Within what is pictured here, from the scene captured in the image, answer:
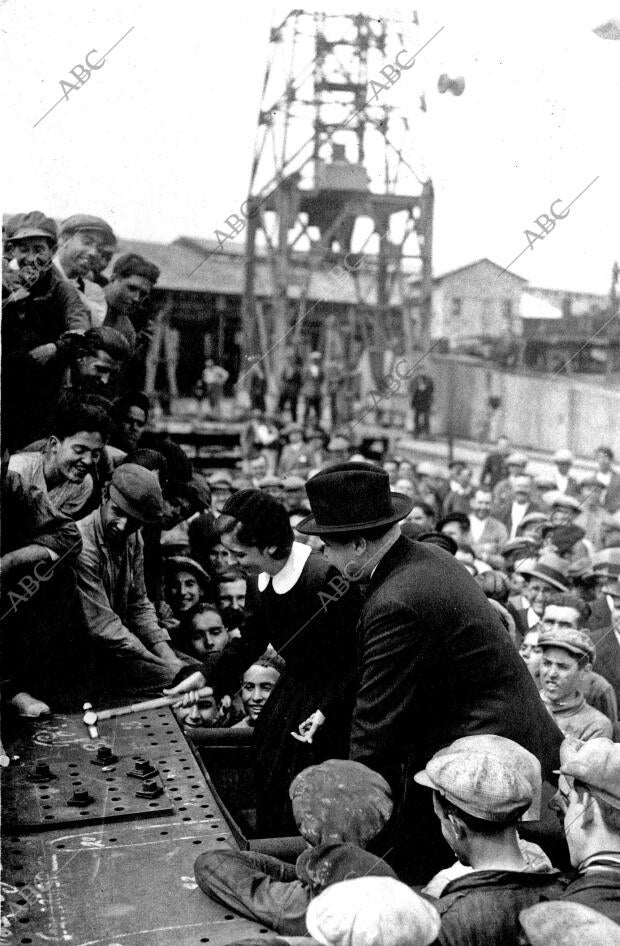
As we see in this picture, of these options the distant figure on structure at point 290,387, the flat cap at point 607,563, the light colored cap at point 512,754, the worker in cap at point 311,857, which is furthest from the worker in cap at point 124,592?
the distant figure on structure at point 290,387

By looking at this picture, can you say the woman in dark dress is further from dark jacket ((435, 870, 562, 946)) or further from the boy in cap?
dark jacket ((435, 870, 562, 946))

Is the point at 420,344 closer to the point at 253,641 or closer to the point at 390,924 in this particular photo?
the point at 253,641

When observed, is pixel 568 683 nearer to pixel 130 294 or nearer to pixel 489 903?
pixel 489 903

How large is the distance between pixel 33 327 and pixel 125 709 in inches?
60.4

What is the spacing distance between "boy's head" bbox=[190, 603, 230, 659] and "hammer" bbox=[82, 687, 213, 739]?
469 mm

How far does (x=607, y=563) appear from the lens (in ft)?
23.1

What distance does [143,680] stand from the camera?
4.32 metres

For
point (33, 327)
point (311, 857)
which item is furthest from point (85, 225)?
point (311, 857)

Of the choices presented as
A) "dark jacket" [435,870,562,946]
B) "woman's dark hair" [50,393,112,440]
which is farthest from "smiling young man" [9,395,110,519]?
"dark jacket" [435,870,562,946]

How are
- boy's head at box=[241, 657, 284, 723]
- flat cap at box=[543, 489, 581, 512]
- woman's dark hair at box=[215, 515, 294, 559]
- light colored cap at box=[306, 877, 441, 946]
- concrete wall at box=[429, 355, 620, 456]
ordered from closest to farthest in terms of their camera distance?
1. light colored cap at box=[306, 877, 441, 946]
2. woman's dark hair at box=[215, 515, 294, 559]
3. boy's head at box=[241, 657, 284, 723]
4. flat cap at box=[543, 489, 581, 512]
5. concrete wall at box=[429, 355, 620, 456]

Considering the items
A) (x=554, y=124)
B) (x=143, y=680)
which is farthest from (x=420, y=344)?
(x=143, y=680)

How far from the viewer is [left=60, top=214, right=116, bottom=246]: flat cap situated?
13.3 feet

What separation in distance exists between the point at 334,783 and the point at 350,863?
0.27 meters

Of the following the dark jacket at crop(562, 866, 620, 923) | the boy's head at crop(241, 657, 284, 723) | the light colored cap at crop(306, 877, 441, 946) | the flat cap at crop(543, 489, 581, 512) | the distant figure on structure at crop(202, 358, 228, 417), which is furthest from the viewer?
the distant figure on structure at crop(202, 358, 228, 417)
